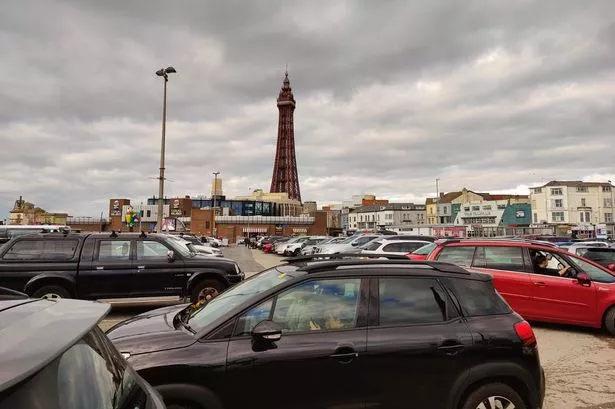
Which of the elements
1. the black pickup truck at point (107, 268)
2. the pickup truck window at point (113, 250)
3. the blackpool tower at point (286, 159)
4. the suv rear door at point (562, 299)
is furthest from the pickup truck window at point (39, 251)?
the blackpool tower at point (286, 159)

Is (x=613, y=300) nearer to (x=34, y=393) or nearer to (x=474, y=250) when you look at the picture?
(x=474, y=250)

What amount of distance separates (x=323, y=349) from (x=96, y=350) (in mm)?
1955

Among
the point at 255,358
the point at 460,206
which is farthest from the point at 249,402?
the point at 460,206

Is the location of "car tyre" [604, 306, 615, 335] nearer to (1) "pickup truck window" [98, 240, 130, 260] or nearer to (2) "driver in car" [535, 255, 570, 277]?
(2) "driver in car" [535, 255, 570, 277]

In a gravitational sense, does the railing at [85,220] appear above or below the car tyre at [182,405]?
above

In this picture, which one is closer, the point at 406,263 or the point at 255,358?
the point at 255,358

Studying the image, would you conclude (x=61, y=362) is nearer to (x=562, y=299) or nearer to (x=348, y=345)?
(x=348, y=345)

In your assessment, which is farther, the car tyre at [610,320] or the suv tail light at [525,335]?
the car tyre at [610,320]

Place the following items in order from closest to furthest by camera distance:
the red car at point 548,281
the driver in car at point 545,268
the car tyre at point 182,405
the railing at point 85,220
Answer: the car tyre at point 182,405
the red car at point 548,281
the driver in car at point 545,268
the railing at point 85,220

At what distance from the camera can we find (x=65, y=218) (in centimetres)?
11869

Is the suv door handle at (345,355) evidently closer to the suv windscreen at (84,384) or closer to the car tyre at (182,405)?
the car tyre at (182,405)

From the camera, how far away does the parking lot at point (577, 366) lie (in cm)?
527

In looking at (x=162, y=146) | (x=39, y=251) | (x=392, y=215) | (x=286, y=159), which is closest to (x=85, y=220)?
(x=286, y=159)

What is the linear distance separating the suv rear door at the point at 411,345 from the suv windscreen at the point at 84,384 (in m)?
2.03
